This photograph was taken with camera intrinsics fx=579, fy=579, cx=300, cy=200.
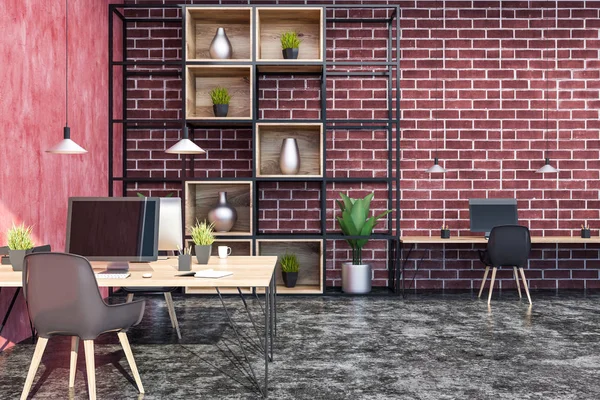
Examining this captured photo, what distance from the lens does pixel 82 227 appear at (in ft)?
10.6

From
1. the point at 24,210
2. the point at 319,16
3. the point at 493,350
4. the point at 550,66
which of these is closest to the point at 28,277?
the point at 24,210

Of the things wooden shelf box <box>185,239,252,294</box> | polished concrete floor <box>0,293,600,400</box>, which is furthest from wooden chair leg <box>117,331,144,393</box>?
wooden shelf box <box>185,239,252,294</box>

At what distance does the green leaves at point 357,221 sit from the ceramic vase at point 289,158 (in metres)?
0.54

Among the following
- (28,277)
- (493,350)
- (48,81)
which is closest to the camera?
(28,277)

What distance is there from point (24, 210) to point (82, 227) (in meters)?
0.88

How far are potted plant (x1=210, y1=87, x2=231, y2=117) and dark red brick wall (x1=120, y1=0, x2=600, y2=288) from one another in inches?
18.0

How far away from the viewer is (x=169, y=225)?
3635mm

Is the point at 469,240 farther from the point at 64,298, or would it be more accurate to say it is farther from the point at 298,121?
the point at 64,298

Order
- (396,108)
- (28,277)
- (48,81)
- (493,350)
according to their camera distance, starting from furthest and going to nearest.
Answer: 1. (396,108)
2. (48,81)
3. (493,350)
4. (28,277)

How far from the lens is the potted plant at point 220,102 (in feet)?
18.1

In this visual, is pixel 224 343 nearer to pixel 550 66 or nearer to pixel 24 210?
pixel 24 210

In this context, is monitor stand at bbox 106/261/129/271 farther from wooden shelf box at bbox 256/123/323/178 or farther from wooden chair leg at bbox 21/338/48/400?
wooden shelf box at bbox 256/123/323/178

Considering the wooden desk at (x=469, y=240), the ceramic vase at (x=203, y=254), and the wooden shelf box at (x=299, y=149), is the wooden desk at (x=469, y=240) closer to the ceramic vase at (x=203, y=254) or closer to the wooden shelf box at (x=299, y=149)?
the wooden shelf box at (x=299, y=149)

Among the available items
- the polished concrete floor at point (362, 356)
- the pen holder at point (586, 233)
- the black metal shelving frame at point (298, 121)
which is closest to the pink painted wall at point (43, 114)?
the black metal shelving frame at point (298, 121)
